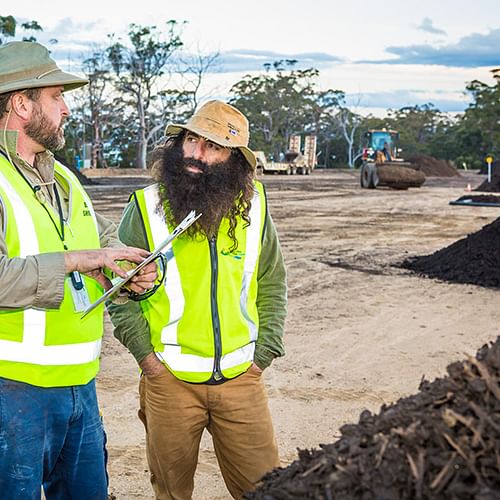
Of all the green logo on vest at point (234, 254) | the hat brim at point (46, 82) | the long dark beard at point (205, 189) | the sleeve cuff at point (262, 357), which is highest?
the hat brim at point (46, 82)

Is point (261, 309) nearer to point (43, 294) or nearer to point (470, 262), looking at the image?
point (43, 294)

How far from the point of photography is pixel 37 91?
304 centimetres

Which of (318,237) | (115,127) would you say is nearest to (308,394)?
(318,237)

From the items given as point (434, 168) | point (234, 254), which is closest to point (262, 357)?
point (234, 254)

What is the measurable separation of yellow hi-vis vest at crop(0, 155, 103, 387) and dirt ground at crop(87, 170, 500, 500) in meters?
1.04

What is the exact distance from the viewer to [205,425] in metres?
3.54

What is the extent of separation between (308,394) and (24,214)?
12.6 ft

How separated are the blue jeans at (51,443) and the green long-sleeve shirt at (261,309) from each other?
0.39 metres

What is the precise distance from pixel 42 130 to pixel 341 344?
16.9 feet

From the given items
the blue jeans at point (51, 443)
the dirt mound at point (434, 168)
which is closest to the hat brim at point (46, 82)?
the blue jeans at point (51, 443)

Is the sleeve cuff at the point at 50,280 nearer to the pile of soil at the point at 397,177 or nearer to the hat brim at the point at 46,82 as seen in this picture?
the hat brim at the point at 46,82

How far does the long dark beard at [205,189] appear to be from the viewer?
3518 millimetres

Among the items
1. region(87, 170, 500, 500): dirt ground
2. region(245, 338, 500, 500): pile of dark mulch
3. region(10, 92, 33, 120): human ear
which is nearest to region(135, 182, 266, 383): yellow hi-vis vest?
region(10, 92, 33, 120): human ear

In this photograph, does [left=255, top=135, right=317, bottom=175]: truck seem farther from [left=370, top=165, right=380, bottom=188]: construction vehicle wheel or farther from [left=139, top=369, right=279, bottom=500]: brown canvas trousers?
[left=139, top=369, right=279, bottom=500]: brown canvas trousers
